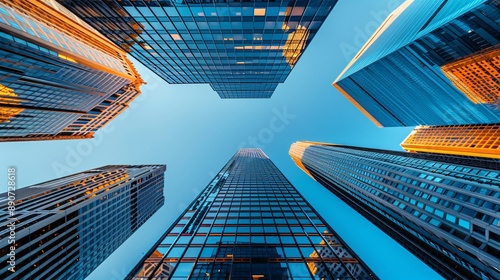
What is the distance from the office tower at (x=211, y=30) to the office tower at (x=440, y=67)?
44.9 meters

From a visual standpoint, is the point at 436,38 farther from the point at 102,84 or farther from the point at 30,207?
the point at 30,207

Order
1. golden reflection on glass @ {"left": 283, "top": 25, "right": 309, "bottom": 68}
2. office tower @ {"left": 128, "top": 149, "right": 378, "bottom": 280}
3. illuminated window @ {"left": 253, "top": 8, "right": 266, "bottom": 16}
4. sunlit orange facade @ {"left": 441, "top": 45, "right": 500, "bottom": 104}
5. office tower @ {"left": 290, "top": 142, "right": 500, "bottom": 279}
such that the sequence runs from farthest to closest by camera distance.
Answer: sunlit orange facade @ {"left": 441, "top": 45, "right": 500, "bottom": 104} < office tower @ {"left": 290, "top": 142, "right": 500, "bottom": 279} < golden reflection on glass @ {"left": 283, "top": 25, "right": 309, "bottom": 68} < illuminated window @ {"left": 253, "top": 8, "right": 266, "bottom": 16} < office tower @ {"left": 128, "top": 149, "right": 378, "bottom": 280}

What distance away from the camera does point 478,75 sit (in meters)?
70.6

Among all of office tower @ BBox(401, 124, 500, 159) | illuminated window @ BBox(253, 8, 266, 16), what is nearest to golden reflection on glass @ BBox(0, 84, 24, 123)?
illuminated window @ BBox(253, 8, 266, 16)

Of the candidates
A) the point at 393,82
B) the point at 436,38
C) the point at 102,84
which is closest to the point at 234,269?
the point at 102,84

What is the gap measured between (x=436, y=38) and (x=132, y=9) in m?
75.1

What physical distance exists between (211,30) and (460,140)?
437 ft

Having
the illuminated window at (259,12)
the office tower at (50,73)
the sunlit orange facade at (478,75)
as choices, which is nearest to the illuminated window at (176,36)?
the illuminated window at (259,12)

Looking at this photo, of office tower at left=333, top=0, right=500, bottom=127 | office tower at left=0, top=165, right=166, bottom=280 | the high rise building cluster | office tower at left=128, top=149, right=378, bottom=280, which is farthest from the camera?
office tower at left=333, top=0, right=500, bottom=127

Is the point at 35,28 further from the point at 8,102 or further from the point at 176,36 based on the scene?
the point at 176,36

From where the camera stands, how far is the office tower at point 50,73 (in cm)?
3750

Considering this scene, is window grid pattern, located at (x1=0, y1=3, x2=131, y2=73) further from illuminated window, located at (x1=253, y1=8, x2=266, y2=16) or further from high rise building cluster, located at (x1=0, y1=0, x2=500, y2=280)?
illuminated window, located at (x1=253, y1=8, x2=266, y2=16)

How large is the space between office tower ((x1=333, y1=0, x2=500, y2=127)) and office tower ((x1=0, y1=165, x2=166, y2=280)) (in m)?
106

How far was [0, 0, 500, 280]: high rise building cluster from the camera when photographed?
24.1m
